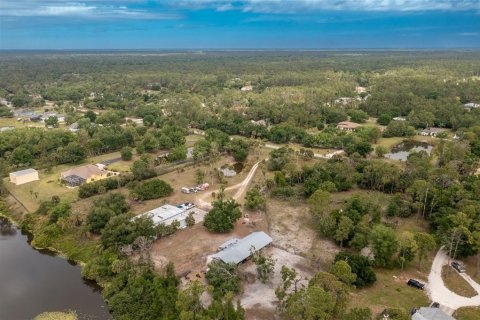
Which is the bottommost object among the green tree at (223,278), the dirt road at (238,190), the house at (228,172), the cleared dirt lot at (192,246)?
the house at (228,172)

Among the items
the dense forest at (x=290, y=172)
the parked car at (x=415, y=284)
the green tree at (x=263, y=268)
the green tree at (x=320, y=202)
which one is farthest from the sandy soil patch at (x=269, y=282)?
the parked car at (x=415, y=284)

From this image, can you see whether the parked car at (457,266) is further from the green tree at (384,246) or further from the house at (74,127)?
the house at (74,127)

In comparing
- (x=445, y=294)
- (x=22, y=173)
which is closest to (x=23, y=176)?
(x=22, y=173)

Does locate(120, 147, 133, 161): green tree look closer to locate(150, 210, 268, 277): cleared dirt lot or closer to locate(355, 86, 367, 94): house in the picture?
locate(150, 210, 268, 277): cleared dirt lot

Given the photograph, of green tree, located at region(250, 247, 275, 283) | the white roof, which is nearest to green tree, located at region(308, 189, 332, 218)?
green tree, located at region(250, 247, 275, 283)

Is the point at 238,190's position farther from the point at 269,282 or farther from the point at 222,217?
the point at 269,282

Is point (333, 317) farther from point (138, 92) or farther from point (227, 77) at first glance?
point (227, 77)

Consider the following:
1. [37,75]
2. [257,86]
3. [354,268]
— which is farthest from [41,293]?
[37,75]
